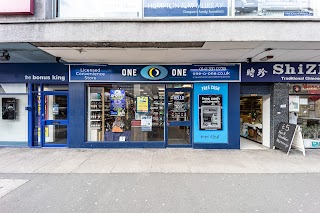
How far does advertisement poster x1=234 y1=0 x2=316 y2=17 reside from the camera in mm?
5312

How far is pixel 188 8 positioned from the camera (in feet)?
17.4

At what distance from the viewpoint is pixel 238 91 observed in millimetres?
7141

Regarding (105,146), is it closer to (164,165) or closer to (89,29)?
(164,165)

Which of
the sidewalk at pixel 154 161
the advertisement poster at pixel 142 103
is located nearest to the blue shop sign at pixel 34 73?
the sidewalk at pixel 154 161

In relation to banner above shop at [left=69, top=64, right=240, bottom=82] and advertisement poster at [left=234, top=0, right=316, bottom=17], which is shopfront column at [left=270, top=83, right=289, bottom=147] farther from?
advertisement poster at [left=234, top=0, right=316, bottom=17]

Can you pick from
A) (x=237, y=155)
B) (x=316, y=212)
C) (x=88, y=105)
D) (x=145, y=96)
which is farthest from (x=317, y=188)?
(x=88, y=105)

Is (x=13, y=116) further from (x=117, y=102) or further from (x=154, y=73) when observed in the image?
(x=154, y=73)

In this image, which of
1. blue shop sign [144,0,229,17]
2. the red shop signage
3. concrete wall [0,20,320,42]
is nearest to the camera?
concrete wall [0,20,320,42]

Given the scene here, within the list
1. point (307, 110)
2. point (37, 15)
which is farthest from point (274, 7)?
point (37, 15)

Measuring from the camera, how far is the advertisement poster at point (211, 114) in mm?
7133

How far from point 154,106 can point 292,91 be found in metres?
5.19

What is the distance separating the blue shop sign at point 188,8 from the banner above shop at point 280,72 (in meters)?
2.56

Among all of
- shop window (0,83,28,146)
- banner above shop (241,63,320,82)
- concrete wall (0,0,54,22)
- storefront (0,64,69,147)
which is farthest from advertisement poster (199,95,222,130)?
shop window (0,83,28,146)

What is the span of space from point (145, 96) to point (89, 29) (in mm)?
3161
